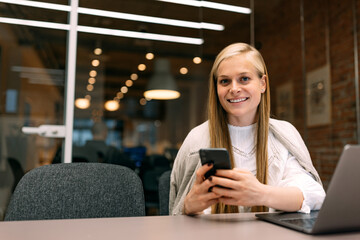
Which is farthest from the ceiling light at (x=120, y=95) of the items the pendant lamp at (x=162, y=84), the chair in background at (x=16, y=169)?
the chair in background at (x=16, y=169)

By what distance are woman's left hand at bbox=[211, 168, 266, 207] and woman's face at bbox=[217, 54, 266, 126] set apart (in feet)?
1.53

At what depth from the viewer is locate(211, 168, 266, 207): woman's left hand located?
93 cm

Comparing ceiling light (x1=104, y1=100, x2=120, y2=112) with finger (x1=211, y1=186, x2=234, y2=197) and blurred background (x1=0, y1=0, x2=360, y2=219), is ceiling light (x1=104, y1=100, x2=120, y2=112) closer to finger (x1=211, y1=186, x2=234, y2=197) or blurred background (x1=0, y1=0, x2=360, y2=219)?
blurred background (x1=0, y1=0, x2=360, y2=219)

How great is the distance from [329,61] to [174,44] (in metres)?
1.92

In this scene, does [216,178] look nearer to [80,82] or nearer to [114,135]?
[80,82]

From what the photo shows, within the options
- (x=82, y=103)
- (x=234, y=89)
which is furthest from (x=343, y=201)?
(x=82, y=103)

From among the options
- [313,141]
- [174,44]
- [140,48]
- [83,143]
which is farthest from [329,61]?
[83,143]

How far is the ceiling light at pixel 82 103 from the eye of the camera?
280 centimetres

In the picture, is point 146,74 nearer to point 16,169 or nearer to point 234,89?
point 16,169

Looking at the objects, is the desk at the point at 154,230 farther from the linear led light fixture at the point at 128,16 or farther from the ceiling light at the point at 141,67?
the ceiling light at the point at 141,67

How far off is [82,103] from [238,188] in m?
2.21

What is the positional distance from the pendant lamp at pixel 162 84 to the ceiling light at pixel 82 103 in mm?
1052

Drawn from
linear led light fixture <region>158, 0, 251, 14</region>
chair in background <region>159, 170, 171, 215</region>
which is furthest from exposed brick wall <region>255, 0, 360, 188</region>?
chair in background <region>159, 170, 171, 215</region>

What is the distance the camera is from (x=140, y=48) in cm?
350
